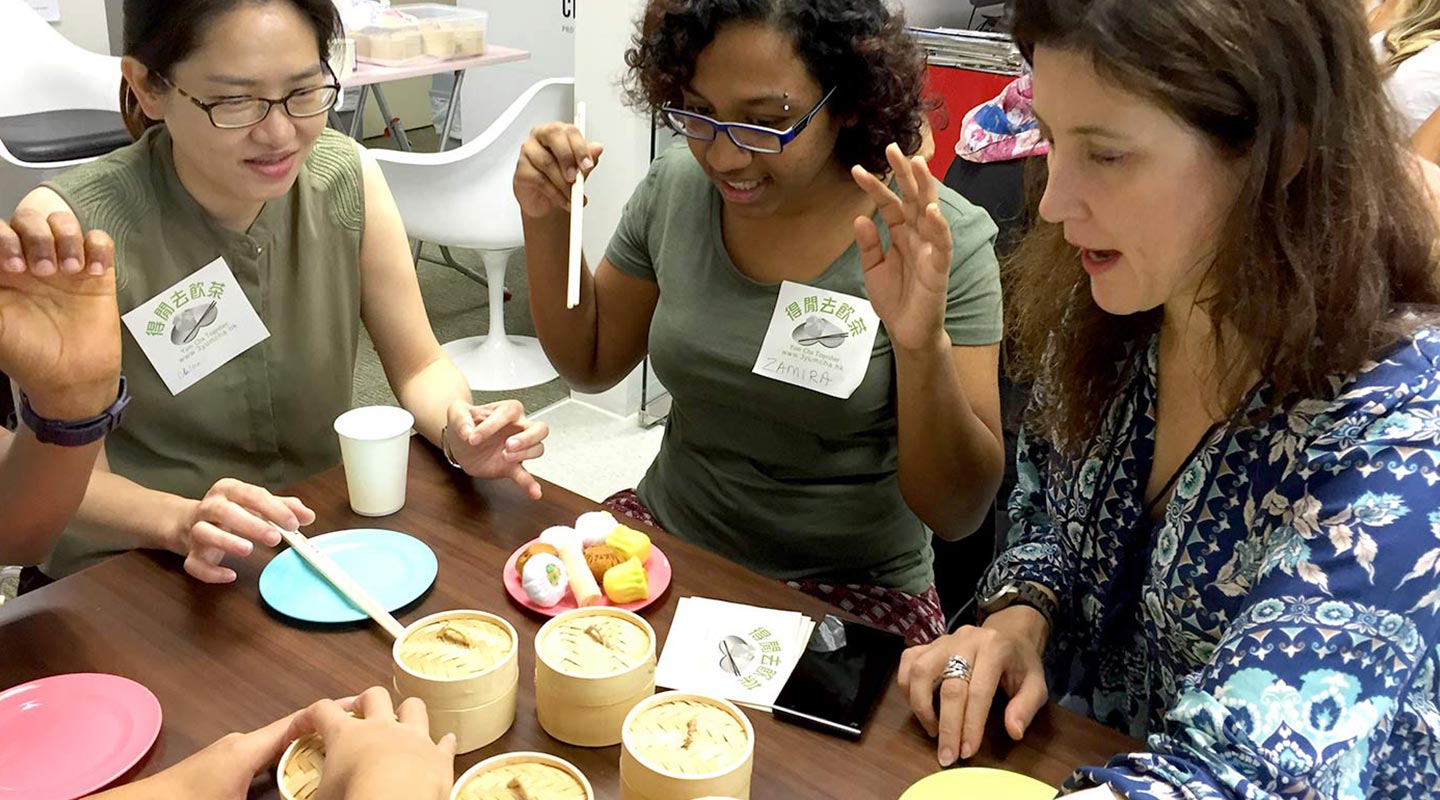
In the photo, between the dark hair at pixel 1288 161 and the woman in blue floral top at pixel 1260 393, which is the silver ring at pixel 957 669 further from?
the dark hair at pixel 1288 161

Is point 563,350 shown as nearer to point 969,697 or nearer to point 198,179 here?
point 198,179

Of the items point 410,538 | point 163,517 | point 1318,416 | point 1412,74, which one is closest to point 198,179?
point 163,517

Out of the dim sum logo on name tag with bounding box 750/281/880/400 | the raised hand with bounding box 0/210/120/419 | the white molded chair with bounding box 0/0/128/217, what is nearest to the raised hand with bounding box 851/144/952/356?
the dim sum logo on name tag with bounding box 750/281/880/400

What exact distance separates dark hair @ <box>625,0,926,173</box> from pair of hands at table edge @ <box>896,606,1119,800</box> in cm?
73

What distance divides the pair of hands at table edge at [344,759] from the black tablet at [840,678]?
1.06 ft

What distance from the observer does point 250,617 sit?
1137 millimetres

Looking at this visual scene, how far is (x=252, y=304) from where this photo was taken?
1.55m

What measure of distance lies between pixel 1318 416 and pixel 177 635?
3.58 ft

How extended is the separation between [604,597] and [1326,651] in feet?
2.21

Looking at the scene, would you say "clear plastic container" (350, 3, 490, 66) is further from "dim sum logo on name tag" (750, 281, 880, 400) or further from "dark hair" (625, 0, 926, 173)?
"dim sum logo on name tag" (750, 281, 880, 400)

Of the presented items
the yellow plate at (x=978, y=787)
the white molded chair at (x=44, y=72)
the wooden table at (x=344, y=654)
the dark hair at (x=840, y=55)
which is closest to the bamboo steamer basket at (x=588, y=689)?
the wooden table at (x=344, y=654)

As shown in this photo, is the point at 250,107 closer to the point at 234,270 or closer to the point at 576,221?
the point at 234,270

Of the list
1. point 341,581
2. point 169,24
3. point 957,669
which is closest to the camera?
point 957,669

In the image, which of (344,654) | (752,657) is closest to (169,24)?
(344,654)
